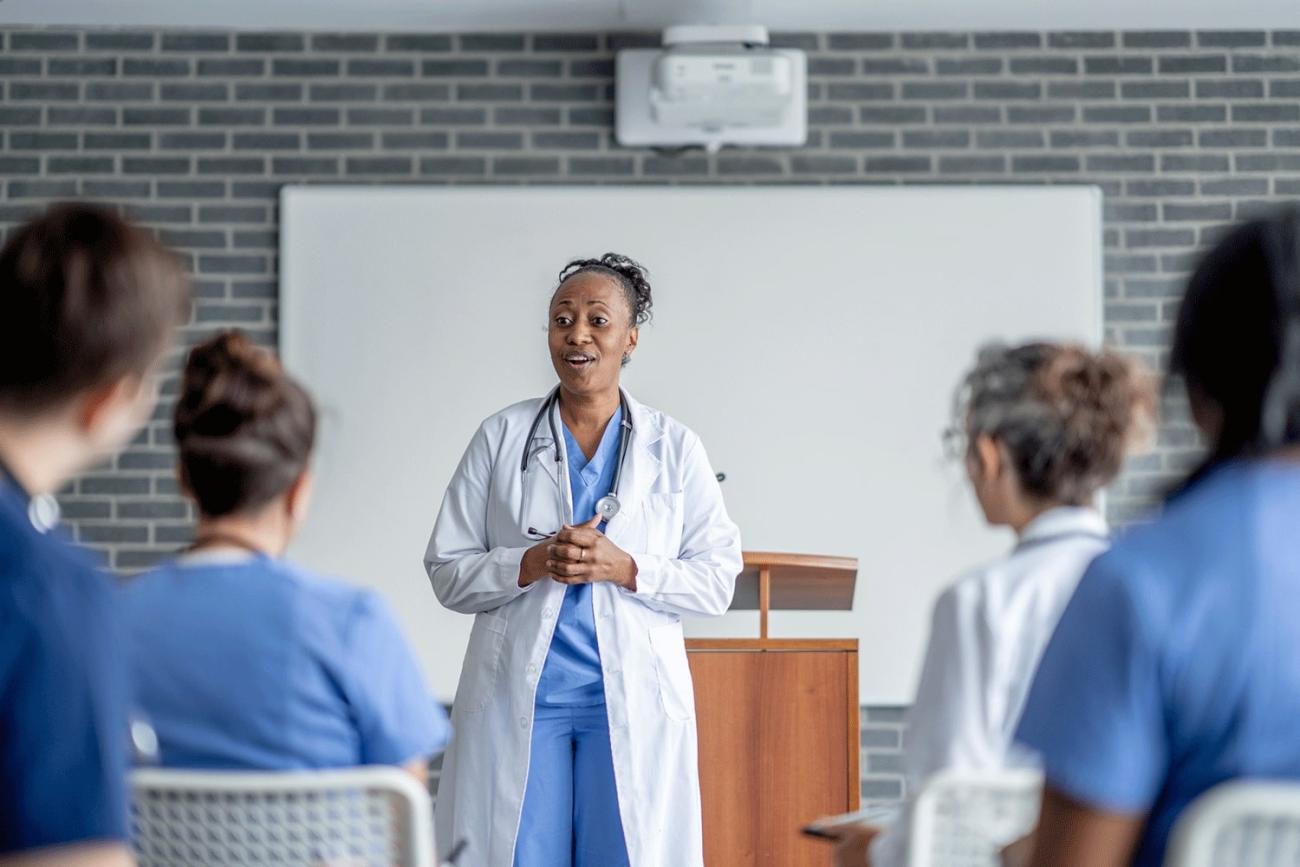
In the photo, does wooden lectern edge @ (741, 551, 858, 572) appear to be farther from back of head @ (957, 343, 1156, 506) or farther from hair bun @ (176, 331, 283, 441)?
hair bun @ (176, 331, 283, 441)

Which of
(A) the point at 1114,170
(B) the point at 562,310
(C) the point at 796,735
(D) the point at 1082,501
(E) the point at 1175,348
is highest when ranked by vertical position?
(A) the point at 1114,170

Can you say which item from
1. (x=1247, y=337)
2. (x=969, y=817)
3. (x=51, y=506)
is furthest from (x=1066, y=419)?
(x=51, y=506)

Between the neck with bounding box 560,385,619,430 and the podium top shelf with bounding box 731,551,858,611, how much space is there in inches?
19.0

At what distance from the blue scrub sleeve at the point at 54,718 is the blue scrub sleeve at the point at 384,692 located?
62 cm

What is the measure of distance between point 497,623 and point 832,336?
207cm

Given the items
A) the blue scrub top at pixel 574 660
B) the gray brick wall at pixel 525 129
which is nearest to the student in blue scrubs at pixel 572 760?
the blue scrub top at pixel 574 660

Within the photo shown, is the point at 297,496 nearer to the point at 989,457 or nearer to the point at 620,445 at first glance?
the point at 989,457

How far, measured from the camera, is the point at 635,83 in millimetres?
4398

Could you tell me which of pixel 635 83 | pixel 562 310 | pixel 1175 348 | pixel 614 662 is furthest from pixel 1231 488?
pixel 635 83

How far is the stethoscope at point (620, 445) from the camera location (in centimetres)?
267

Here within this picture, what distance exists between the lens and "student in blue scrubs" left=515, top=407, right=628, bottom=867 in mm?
2520

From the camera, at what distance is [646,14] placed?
4309 mm

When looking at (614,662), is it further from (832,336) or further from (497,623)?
(832,336)

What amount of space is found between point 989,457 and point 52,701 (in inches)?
44.7
